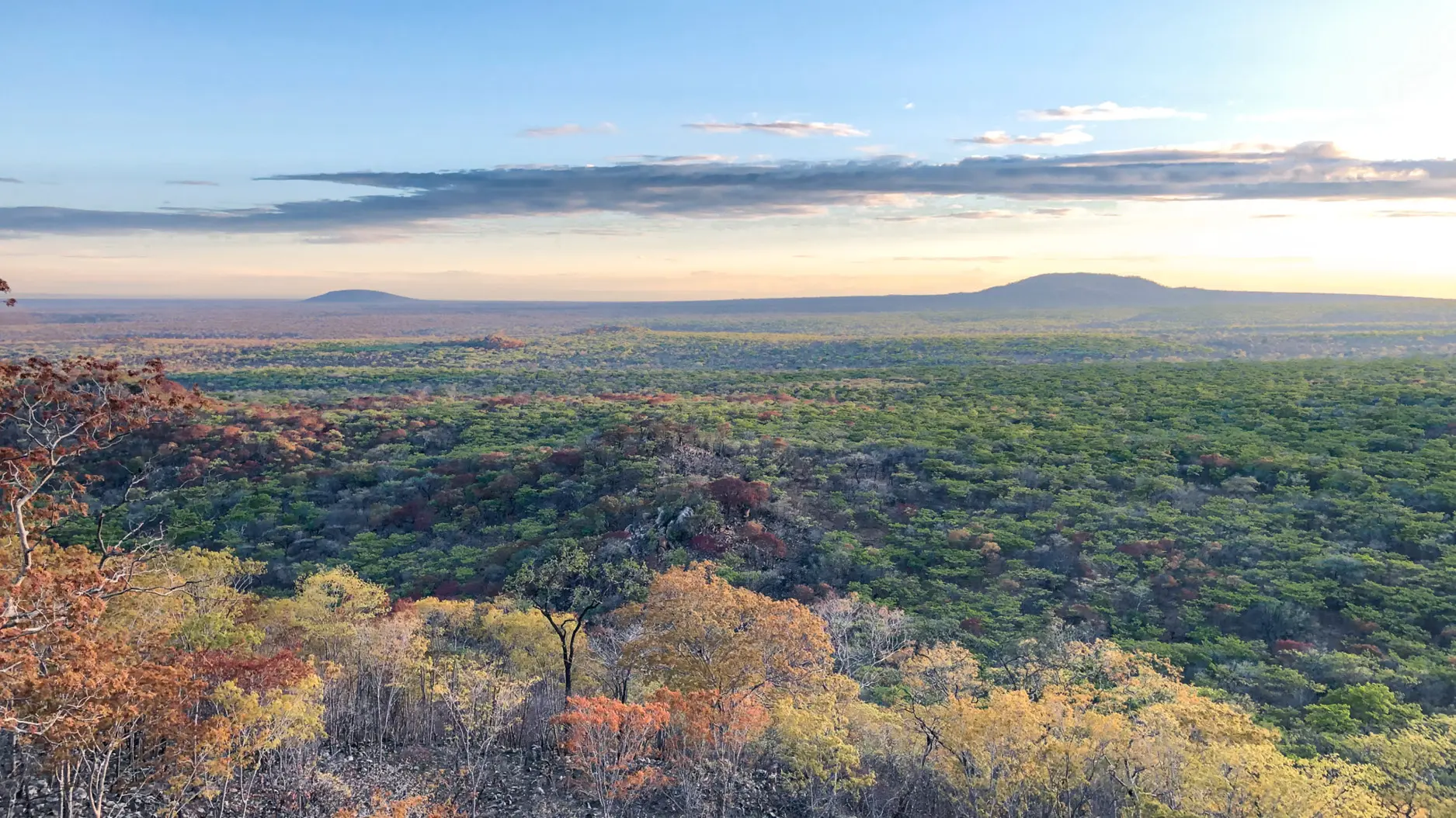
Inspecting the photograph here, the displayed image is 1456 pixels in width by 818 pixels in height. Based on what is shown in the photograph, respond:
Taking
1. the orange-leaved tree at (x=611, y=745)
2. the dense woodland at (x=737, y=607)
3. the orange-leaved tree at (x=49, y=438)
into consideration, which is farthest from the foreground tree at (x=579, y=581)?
the orange-leaved tree at (x=49, y=438)

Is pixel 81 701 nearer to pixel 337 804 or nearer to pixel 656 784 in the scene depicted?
pixel 337 804

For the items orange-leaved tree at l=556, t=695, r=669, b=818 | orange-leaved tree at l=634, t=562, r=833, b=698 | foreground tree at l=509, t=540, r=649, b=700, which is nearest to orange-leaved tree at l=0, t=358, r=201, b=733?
orange-leaved tree at l=556, t=695, r=669, b=818

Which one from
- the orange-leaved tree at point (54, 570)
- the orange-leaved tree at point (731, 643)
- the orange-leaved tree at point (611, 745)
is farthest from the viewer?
the orange-leaved tree at point (731, 643)

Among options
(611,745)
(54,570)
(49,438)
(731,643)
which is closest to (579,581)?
(611,745)

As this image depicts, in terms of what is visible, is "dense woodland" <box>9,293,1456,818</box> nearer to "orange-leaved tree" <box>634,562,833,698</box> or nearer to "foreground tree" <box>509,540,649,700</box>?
"orange-leaved tree" <box>634,562,833,698</box>

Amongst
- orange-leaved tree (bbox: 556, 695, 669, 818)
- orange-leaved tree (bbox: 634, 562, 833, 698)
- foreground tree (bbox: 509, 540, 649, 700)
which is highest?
orange-leaved tree (bbox: 634, 562, 833, 698)

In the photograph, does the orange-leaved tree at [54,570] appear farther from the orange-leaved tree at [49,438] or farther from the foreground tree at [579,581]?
the foreground tree at [579,581]

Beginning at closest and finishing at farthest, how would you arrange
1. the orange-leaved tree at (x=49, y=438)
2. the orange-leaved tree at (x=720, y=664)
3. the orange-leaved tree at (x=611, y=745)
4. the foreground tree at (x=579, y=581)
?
1. the orange-leaved tree at (x=49, y=438)
2. the orange-leaved tree at (x=611, y=745)
3. the orange-leaved tree at (x=720, y=664)
4. the foreground tree at (x=579, y=581)

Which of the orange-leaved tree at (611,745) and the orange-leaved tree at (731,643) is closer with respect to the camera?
the orange-leaved tree at (611,745)
